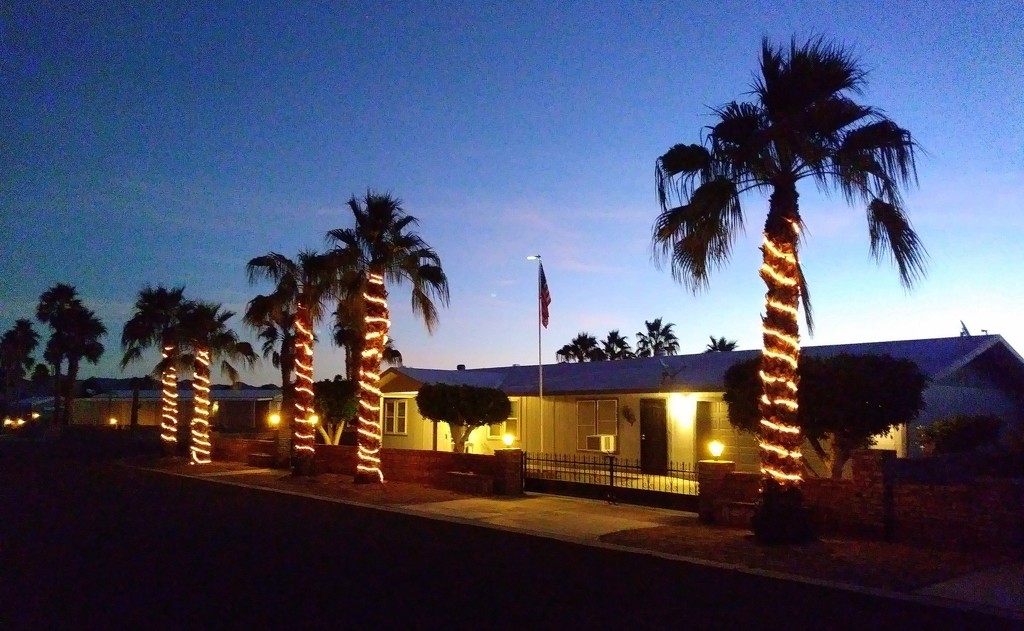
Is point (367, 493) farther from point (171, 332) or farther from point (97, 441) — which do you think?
point (97, 441)

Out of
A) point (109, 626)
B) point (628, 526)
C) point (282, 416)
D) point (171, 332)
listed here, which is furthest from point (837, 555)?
point (171, 332)

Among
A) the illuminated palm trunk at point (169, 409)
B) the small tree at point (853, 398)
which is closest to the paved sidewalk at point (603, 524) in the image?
the small tree at point (853, 398)

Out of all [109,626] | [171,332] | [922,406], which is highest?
[171,332]

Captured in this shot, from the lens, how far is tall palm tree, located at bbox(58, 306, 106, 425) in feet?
181

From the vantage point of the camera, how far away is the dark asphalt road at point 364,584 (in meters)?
8.49

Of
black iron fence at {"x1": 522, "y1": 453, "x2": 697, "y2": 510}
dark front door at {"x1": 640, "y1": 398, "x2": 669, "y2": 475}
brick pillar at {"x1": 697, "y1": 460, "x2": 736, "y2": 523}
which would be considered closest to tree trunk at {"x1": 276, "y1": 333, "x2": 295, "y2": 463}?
black iron fence at {"x1": 522, "y1": 453, "x2": 697, "y2": 510}

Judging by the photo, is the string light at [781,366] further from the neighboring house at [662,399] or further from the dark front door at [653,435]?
the dark front door at [653,435]

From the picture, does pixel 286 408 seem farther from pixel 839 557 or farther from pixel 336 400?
pixel 839 557

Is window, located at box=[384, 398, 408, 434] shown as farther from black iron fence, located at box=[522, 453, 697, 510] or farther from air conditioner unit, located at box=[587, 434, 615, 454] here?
black iron fence, located at box=[522, 453, 697, 510]

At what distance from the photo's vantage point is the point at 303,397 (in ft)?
86.8

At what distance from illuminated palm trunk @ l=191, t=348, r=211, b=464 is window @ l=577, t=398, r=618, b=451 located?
1488 cm

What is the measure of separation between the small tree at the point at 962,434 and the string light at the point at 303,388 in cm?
1687

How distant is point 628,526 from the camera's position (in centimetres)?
1562

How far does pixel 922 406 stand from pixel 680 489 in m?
5.38
